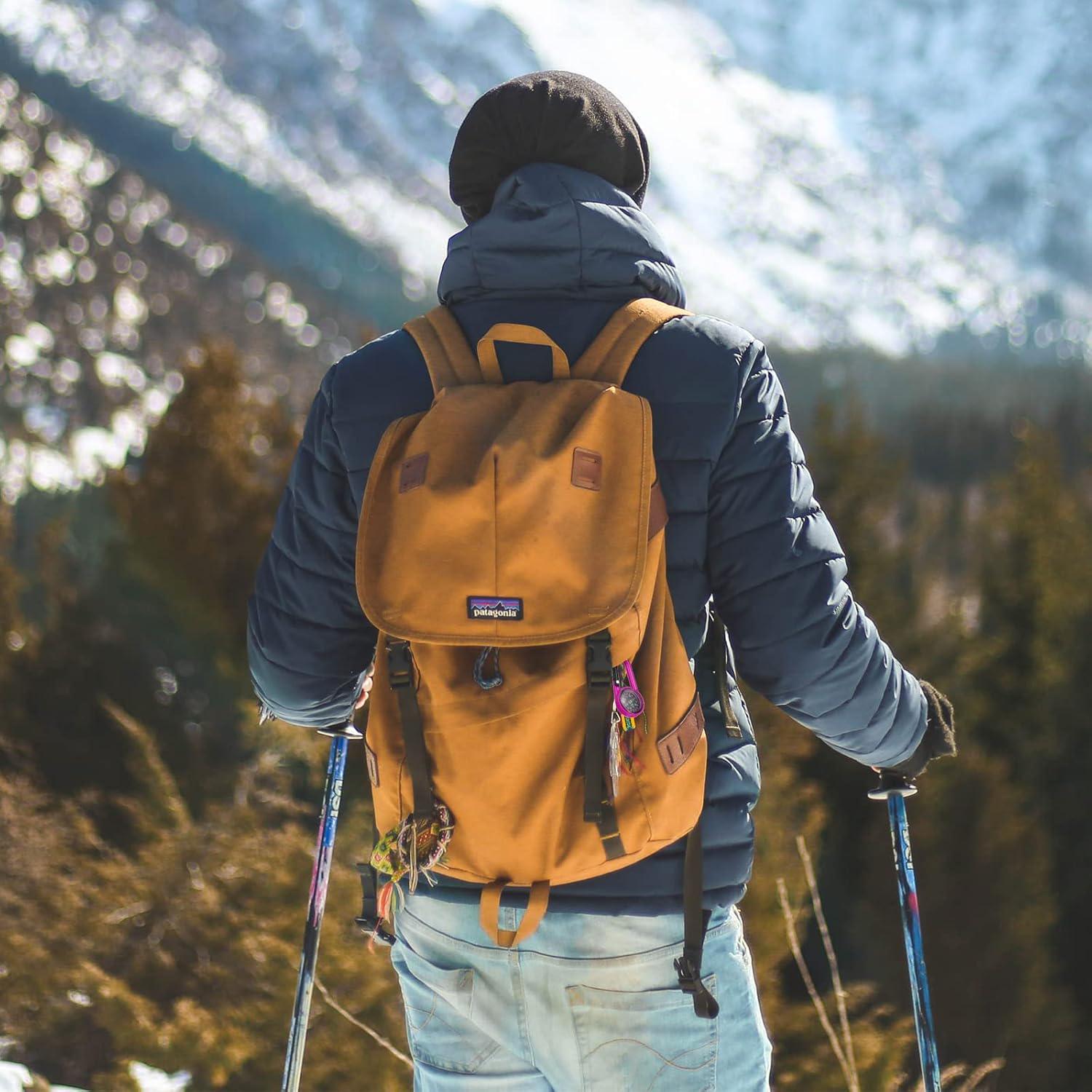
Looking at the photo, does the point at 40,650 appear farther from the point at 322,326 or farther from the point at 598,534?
the point at 322,326

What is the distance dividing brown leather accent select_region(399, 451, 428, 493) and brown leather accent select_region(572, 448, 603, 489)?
0.18m

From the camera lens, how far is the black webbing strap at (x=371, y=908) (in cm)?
159

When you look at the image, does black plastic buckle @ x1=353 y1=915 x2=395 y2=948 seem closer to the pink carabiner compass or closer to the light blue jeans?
the light blue jeans

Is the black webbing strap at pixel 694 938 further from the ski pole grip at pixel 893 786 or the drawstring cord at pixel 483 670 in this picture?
the ski pole grip at pixel 893 786

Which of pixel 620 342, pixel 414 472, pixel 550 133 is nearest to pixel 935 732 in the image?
pixel 620 342

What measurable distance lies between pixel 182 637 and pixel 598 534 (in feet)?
63.5

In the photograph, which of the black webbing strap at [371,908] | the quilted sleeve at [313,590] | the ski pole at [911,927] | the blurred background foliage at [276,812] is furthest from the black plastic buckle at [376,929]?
the blurred background foliage at [276,812]

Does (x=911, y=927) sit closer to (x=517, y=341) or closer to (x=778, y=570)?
(x=778, y=570)

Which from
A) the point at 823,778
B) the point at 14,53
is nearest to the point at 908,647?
the point at 823,778

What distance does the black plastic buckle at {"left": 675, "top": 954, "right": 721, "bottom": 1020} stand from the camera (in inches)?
55.1

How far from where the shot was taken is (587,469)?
54.9 inches

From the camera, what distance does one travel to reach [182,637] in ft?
64.7

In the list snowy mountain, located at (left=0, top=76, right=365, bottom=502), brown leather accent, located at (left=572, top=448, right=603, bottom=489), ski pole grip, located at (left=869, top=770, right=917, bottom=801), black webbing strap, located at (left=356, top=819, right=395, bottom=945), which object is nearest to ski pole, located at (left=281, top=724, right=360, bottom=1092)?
black webbing strap, located at (left=356, top=819, right=395, bottom=945)

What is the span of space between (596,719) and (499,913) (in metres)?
0.28
